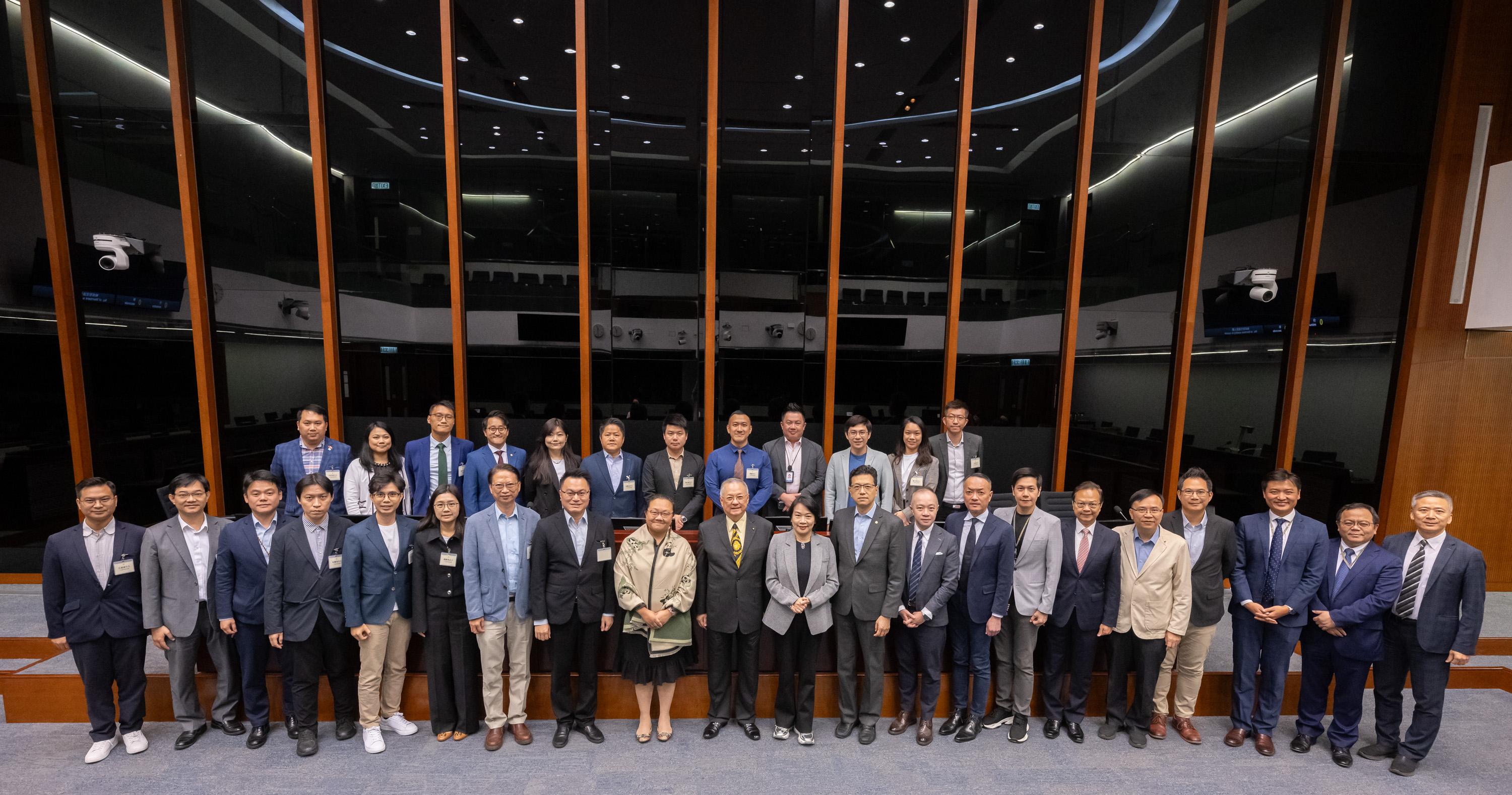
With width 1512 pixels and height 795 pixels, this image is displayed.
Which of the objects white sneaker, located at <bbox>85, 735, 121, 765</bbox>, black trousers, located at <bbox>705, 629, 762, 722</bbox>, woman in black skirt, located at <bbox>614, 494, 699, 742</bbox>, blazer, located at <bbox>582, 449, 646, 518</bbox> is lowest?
white sneaker, located at <bbox>85, 735, 121, 765</bbox>

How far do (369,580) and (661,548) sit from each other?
1.51m

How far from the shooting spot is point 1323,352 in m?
5.26

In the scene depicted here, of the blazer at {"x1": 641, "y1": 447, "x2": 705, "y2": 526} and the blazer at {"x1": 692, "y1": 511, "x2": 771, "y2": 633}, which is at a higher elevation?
the blazer at {"x1": 641, "y1": 447, "x2": 705, "y2": 526}

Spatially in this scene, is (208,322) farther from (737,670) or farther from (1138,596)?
(1138,596)

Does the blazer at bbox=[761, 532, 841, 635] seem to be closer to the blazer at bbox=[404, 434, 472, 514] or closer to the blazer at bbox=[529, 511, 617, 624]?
the blazer at bbox=[529, 511, 617, 624]

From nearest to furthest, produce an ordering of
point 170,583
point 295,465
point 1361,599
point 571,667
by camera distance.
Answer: point 170,583, point 1361,599, point 571,667, point 295,465

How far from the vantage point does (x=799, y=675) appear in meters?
3.22

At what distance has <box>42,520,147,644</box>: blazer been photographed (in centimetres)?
284

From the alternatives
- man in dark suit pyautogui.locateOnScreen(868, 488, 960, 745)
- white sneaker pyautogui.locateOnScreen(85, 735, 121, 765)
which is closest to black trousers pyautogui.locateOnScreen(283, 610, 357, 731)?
white sneaker pyautogui.locateOnScreen(85, 735, 121, 765)

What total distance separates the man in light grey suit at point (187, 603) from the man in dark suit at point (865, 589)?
3.33 m

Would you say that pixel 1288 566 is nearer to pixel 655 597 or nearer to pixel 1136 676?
pixel 1136 676

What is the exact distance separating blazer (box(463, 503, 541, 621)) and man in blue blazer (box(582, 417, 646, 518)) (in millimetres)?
930

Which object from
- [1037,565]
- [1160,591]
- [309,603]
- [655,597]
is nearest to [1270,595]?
[1160,591]

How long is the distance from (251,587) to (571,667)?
5.56ft
